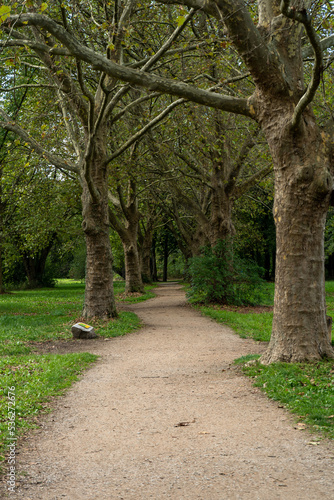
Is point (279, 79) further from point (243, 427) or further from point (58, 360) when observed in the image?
point (58, 360)

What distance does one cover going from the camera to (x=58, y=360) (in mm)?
8195

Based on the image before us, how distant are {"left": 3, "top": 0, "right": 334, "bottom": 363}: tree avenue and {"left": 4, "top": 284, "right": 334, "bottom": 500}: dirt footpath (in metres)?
1.33

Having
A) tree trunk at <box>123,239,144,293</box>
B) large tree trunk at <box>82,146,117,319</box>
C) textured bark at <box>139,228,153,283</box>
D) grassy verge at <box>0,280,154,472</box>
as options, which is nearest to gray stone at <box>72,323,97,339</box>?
grassy verge at <box>0,280,154,472</box>

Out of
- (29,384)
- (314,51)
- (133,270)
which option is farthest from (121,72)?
(133,270)

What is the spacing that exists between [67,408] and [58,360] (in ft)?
8.33

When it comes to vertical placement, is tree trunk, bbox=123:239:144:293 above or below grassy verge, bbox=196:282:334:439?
above

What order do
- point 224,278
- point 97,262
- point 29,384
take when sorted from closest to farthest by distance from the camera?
point 29,384, point 97,262, point 224,278

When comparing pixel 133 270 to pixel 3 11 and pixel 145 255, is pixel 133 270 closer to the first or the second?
pixel 145 255

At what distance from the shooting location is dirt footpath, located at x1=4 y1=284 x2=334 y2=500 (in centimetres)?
351

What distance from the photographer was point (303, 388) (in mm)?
5914

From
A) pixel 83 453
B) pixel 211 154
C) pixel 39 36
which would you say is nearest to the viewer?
pixel 83 453

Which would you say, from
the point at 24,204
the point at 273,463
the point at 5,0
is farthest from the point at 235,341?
the point at 24,204

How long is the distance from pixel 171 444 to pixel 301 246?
3.83 meters

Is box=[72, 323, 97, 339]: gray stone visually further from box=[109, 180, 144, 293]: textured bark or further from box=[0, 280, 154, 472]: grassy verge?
box=[109, 180, 144, 293]: textured bark
